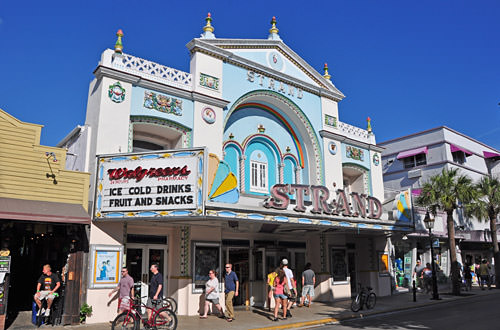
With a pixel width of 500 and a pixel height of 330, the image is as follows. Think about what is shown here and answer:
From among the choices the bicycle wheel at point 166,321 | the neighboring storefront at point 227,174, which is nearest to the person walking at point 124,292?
the neighboring storefront at point 227,174

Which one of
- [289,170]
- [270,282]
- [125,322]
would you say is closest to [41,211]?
[125,322]

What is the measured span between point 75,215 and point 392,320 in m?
10.4

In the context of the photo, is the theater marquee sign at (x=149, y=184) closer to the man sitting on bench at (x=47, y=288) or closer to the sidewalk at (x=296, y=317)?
the man sitting on bench at (x=47, y=288)

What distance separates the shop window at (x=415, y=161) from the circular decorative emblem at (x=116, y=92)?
2514 centimetres

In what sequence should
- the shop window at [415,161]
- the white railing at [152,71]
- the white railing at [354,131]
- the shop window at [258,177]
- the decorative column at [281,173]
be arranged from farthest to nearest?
the shop window at [415,161] < the white railing at [354,131] < the decorative column at [281,173] < the shop window at [258,177] < the white railing at [152,71]

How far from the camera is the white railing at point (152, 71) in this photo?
49.4ft

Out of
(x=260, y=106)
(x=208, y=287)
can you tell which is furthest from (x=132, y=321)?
(x=260, y=106)

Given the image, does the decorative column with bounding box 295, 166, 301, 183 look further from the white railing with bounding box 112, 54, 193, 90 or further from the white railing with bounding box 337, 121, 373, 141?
the white railing with bounding box 112, 54, 193, 90

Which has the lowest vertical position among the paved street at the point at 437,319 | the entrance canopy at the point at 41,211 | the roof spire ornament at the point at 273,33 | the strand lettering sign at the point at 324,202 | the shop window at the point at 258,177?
the paved street at the point at 437,319

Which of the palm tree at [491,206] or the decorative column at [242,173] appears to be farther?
the palm tree at [491,206]

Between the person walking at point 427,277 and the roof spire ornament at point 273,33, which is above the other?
the roof spire ornament at point 273,33

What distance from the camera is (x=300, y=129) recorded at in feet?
67.9

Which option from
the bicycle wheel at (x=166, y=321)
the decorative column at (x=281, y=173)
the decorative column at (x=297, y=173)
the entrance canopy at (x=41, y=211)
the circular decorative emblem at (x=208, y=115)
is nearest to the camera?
the bicycle wheel at (x=166, y=321)

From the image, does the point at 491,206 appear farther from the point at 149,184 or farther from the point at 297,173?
the point at 149,184
